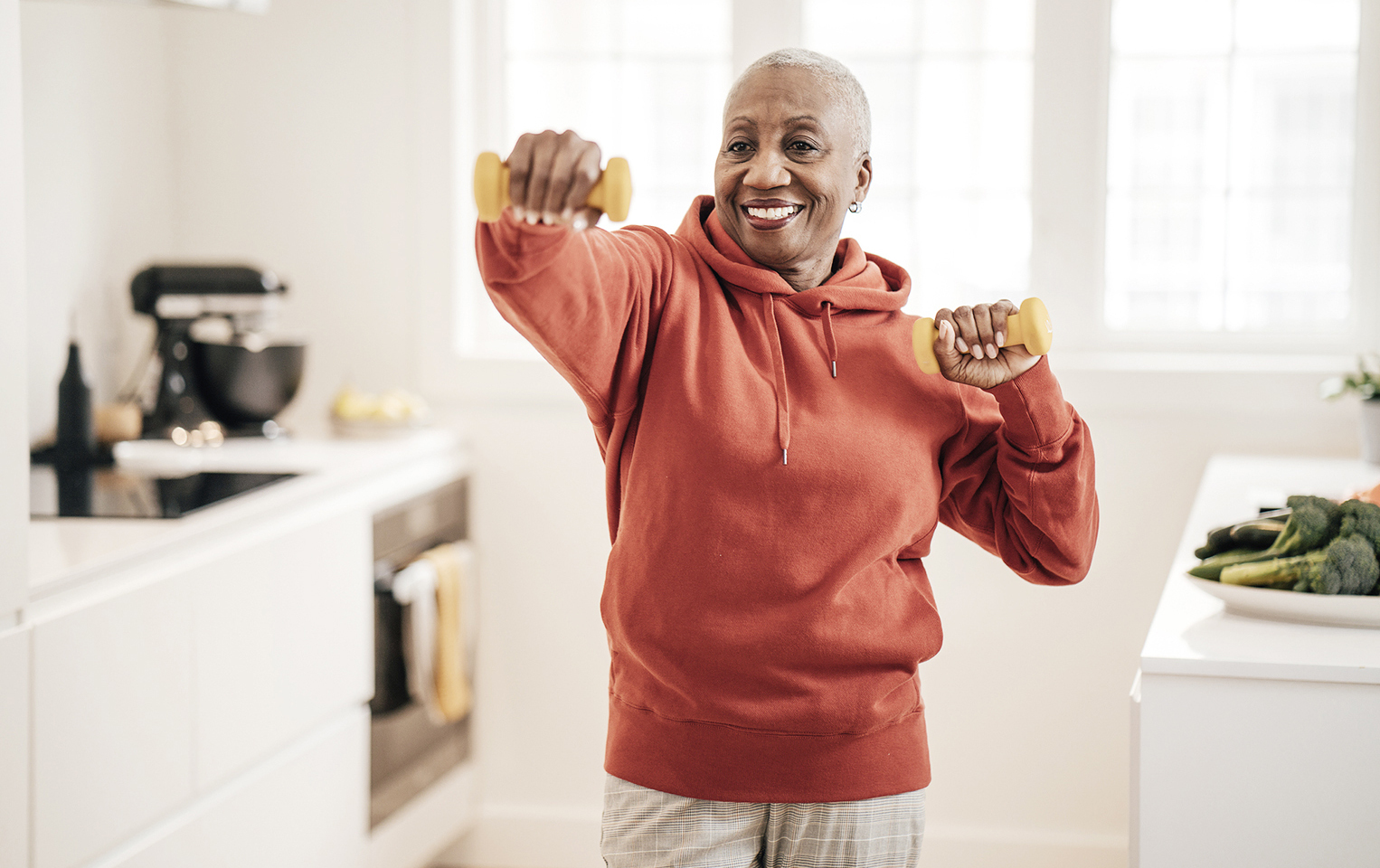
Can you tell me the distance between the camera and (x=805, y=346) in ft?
4.18

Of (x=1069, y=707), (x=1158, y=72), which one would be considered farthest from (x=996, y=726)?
(x=1158, y=72)

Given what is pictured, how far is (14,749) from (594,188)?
3.34ft

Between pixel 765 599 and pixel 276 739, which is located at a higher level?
pixel 765 599

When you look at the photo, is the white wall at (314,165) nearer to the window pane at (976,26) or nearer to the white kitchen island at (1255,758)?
the window pane at (976,26)

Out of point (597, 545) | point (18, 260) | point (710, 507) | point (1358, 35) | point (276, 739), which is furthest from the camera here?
point (597, 545)

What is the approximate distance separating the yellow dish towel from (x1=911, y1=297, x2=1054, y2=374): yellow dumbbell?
1699mm

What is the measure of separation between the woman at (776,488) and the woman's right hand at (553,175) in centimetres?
14

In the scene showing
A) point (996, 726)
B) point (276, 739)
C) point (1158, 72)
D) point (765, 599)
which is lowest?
point (996, 726)

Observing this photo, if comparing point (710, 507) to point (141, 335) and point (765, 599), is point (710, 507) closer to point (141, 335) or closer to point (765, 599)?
point (765, 599)

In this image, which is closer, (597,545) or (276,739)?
(276,739)

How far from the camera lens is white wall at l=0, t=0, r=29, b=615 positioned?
56.9 inches

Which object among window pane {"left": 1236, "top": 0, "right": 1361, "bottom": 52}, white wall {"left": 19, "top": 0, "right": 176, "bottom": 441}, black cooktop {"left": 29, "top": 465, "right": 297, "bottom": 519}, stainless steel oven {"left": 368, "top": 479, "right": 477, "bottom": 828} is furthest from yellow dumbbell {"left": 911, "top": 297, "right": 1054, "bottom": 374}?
window pane {"left": 1236, "top": 0, "right": 1361, "bottom": 52}

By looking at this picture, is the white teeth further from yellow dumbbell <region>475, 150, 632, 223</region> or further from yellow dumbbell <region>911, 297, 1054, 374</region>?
yellow dumbbell <region>475, 150, 632, 223</region>

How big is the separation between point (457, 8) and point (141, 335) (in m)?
1.02
